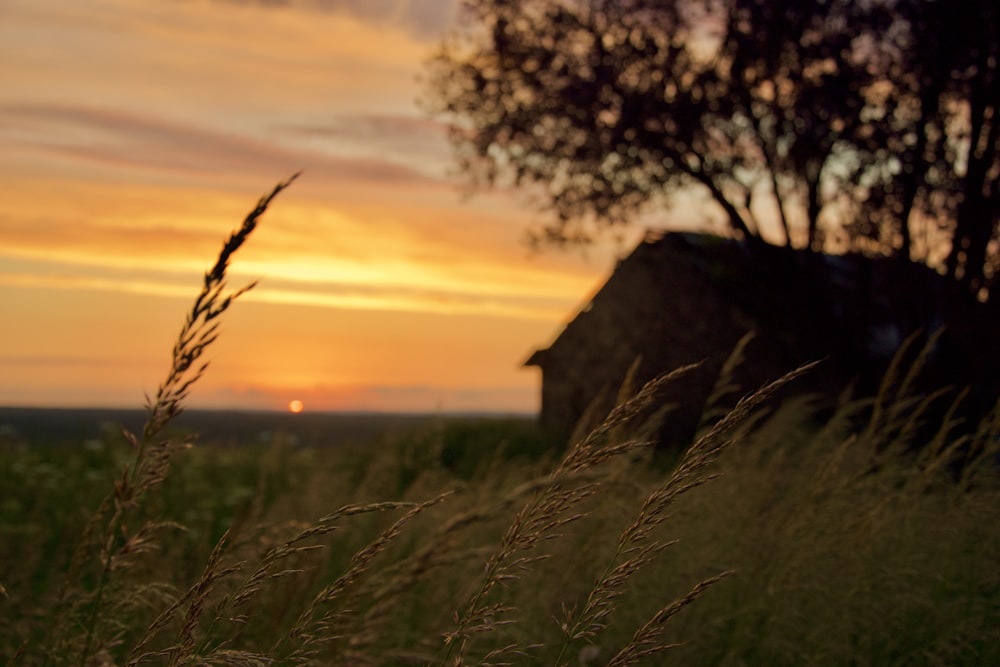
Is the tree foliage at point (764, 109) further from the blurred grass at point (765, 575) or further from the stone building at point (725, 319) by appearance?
the blurred grass at point (765, 575)

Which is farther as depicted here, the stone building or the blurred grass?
the stone building

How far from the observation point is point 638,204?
50.8 ft

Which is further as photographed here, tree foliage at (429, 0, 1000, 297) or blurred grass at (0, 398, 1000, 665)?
tree foliage at (429, 0, 1000, 297)

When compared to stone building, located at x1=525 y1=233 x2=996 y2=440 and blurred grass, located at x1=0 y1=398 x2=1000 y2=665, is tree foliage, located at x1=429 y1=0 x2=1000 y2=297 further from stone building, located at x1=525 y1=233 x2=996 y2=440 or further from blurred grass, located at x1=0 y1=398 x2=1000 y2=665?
blurred grass, located at x1=0 y1=398 x2=1000 y2=665

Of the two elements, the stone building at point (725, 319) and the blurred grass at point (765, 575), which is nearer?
the blurred grass at point (765, 575)

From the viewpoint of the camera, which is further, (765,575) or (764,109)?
(764,109)

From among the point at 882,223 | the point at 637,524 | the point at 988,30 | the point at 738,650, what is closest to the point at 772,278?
the point at 882,223

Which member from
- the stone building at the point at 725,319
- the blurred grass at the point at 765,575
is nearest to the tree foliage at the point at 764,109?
the stone building at the point at 725,319

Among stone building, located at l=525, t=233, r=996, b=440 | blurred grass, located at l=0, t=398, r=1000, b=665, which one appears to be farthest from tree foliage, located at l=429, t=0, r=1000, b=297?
blurred grass, located at l=0, t=398, r=1000, b=665

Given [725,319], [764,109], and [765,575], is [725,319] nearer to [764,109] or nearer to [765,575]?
[764,109]

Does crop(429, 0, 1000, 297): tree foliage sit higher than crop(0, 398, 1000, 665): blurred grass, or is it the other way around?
crop(429, 0, 1000, 297): tree foliage

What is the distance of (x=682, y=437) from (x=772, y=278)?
5143 mm

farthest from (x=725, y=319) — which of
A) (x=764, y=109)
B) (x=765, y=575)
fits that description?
(x=765, y=575)

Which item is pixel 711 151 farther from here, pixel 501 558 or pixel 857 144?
pixel 501 558
